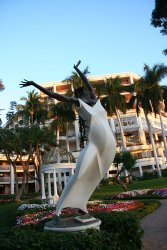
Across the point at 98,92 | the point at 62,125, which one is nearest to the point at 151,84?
the point at 98,92

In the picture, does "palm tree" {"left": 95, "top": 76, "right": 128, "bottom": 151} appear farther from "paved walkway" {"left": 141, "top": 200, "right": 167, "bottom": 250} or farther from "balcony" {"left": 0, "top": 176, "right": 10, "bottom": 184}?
"paved walkway" {"left": 141, "top": 200, "right": 167, "bottom": 250}

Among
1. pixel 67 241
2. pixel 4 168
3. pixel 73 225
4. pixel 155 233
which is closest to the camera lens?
pixel 67 241

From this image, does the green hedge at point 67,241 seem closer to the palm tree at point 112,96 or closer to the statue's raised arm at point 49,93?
the statue's raised arm at point 49,93

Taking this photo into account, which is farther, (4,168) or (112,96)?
(4,168)

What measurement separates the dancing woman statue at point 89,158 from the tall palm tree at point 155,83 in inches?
1324

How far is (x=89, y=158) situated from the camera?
7754 millimetres

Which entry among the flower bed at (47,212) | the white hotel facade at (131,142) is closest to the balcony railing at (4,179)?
the white hotel facade at (131,142)

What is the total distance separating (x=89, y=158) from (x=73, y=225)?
6.11 ft

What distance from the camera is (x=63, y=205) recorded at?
25.6 ft

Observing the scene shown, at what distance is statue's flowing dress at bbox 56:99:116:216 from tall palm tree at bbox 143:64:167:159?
110ft

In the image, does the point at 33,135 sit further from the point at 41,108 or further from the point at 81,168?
the point at 81,168

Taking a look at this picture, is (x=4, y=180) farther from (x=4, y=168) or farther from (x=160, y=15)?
(x=160, y=15)

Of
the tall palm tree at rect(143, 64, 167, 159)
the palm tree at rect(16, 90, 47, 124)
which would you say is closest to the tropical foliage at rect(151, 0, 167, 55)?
the tall palm tree at rect(143, 64, 167, 159)

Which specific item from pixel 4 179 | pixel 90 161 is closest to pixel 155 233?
pixel 90 161
